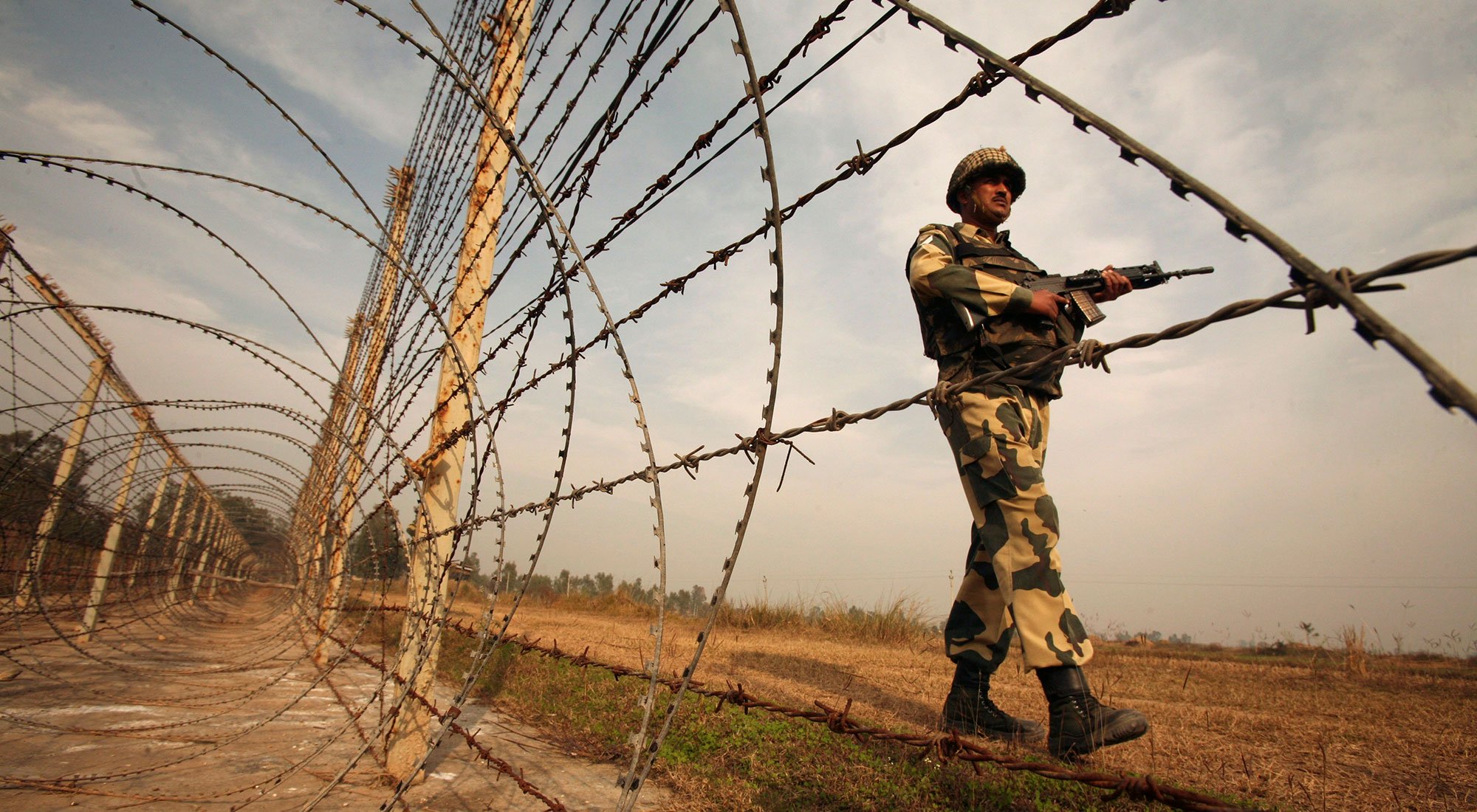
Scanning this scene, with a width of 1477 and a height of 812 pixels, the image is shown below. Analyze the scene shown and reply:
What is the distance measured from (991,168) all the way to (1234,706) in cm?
290

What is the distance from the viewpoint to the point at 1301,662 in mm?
5977

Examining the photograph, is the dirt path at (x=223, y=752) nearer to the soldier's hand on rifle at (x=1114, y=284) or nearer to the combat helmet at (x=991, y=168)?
the soldier's hand on rifle at (x=1114, y=284)

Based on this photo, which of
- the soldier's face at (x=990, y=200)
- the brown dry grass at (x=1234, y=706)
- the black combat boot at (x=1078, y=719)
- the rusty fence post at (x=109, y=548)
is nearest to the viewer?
the black combat boot at (x=1078, y=719)

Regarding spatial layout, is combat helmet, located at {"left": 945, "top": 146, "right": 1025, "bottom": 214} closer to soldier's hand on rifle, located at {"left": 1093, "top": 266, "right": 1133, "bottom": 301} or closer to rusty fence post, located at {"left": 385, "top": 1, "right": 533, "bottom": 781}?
soldier's hand on rifle, located at {"left": 1093, "top": 266, "right": 1133, "bottom": 301}

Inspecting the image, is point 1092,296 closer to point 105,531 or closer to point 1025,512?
point 1025,512

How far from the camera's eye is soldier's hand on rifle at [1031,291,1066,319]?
6.21 feet

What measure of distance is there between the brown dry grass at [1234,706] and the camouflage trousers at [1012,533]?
1.30 feet

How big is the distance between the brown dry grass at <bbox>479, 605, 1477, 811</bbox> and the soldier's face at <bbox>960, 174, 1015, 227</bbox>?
181 centimetres

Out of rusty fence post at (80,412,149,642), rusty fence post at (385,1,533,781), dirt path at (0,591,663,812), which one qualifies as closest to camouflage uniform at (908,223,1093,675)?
dirt path at (0,591,663,812)

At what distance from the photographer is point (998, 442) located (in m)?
2.07

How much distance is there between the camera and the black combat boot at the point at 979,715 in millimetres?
2279

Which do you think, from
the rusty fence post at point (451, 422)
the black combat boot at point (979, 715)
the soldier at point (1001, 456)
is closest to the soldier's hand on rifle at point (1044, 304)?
the soldier at point (1001, 456)

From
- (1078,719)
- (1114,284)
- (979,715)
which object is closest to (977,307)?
(1114,284)

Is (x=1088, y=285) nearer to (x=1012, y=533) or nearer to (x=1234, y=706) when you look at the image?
(x=1012, y=533)
